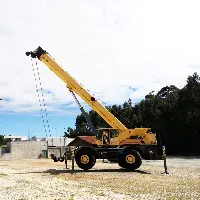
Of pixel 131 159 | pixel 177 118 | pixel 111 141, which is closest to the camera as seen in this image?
pixel 131 159

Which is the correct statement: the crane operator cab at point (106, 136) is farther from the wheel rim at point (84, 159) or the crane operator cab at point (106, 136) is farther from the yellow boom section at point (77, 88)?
the wheel rim at point (84, 159)

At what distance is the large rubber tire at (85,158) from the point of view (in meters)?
27.4

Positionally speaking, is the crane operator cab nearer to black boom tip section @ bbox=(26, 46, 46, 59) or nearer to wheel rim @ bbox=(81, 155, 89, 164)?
wheel rim @ bbox=(81, 155, 89, 164)

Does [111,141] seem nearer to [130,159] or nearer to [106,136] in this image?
[106,136]

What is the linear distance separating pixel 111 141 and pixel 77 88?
15.8ft

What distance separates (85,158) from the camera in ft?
90.1

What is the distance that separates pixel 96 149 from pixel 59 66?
7146 millimetres

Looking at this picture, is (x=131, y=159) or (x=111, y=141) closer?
(x=131, y=159)

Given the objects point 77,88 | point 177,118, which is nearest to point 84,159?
point 77,88

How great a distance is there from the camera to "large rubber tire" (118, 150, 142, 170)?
27141 millimetres

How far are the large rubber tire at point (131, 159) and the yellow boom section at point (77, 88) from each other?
79.1 inches

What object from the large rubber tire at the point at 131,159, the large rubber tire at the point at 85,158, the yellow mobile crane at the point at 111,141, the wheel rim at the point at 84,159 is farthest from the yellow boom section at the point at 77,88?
the wheel rim at the point at 84,159

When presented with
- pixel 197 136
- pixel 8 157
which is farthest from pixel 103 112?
pixel 197 136

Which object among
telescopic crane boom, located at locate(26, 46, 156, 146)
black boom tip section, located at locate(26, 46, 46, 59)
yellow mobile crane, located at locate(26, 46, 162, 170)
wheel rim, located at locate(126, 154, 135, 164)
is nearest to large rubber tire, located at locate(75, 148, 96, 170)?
yellow mobile crane, located at locate(26, 46, 162, 170)
